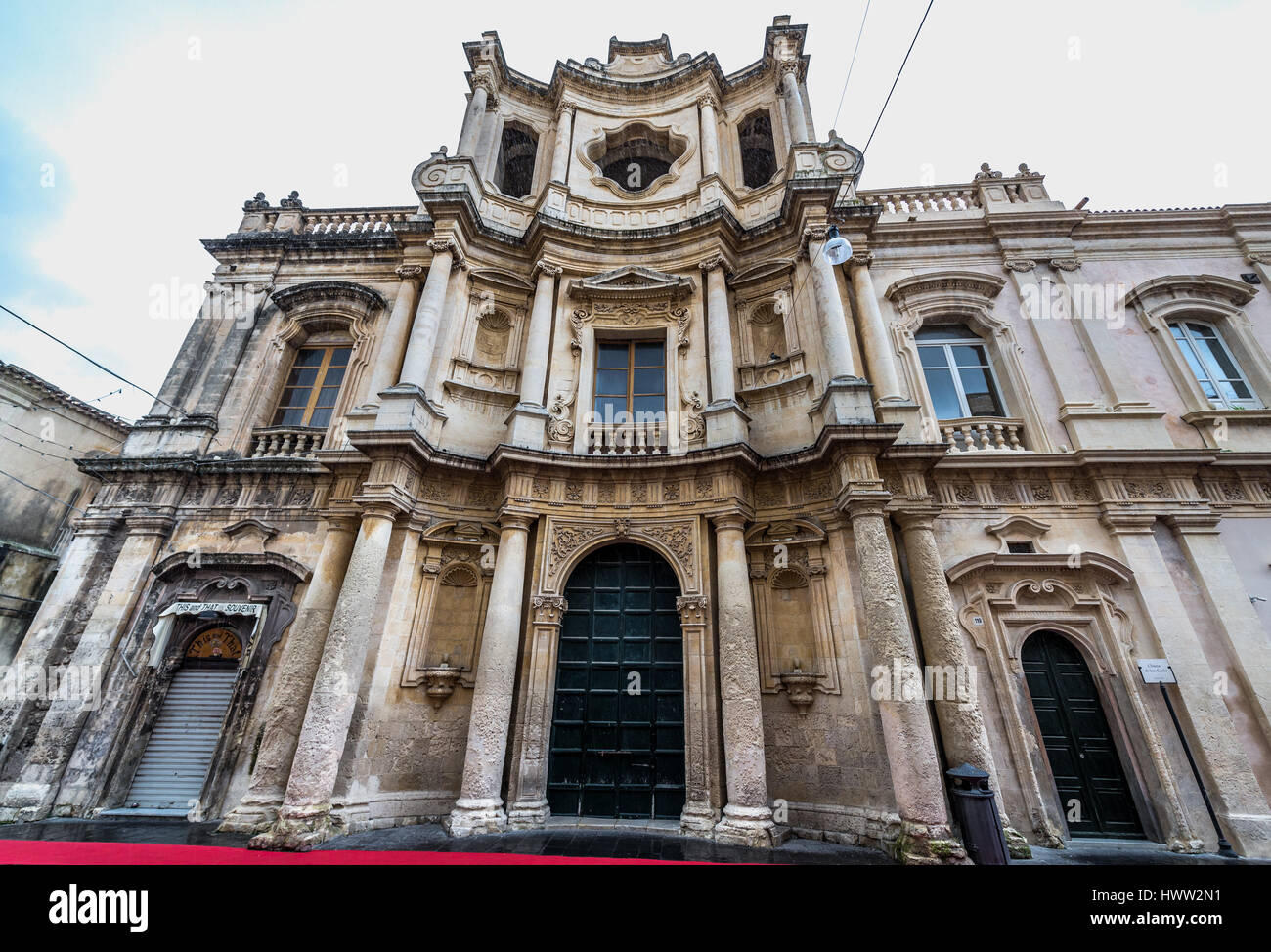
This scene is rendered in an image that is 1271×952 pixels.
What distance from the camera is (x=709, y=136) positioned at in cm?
1135

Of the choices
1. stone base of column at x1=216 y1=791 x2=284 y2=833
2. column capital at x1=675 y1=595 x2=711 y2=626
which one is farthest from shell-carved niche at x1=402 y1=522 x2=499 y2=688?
column capital at x1=675 y1=595 x2=711 y2=626

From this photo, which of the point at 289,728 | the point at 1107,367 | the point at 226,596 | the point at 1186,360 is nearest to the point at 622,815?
the point at 289,728

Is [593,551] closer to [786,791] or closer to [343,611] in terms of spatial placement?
[343,611]

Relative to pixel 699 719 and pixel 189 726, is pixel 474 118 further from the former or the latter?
pixel 699 719

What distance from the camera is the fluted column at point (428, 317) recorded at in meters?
8.68

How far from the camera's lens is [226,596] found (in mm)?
8383

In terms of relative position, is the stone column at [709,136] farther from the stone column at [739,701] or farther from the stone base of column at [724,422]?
the stone column at [739,701]

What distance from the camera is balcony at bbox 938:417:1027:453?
27.8ft

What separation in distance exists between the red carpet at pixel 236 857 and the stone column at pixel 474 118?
40.3ft

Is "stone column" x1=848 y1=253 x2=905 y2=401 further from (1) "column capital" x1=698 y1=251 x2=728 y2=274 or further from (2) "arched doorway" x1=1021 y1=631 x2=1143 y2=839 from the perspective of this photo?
(2) "arched doorway" x1=1021 y1=631 x2=1143 y2=839

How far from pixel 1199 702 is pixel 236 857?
1187 centimetres

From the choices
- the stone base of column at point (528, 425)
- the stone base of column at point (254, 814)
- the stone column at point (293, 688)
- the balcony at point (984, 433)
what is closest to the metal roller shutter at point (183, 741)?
the stone column at point (293, 688)

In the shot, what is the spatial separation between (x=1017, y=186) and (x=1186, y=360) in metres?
4.84

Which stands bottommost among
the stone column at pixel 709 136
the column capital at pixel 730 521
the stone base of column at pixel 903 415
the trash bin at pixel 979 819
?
the trash bin at pixel 979 819
